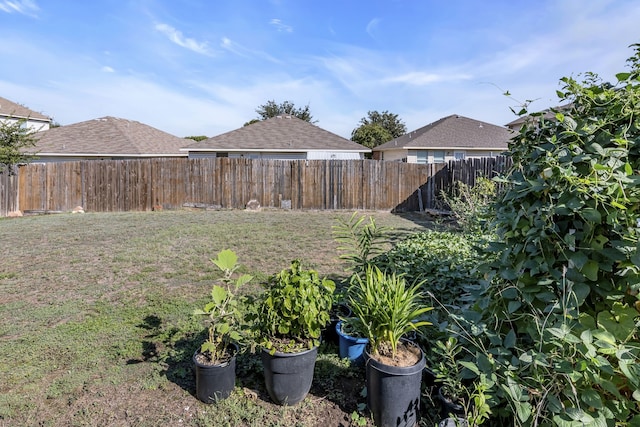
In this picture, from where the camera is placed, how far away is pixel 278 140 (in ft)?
52.2

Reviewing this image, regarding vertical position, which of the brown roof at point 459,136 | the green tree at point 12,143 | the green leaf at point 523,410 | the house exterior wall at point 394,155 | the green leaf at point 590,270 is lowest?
the green leaf at point 523,410

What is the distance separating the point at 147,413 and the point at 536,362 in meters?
2.09

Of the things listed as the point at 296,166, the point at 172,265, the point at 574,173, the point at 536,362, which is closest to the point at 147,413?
the point at 536,362

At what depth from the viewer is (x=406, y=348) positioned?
214 centimetres

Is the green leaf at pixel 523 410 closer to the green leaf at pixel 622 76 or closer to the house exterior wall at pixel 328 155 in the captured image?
the green leaf at pixel 622 76

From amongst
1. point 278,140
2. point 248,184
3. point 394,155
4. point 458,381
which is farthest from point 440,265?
point 394,155

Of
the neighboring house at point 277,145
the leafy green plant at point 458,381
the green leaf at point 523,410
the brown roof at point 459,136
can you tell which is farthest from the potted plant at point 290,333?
the brown roof at point 459,136

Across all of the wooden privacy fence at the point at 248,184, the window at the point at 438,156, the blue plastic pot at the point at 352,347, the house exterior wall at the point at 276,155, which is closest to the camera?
the blue plastic pot at the point at 352,347

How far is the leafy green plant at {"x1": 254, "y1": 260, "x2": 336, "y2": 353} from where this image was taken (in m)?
2.12

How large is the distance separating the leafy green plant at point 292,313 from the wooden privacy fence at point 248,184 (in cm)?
926

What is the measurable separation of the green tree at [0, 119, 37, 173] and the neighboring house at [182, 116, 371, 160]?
5530 mm

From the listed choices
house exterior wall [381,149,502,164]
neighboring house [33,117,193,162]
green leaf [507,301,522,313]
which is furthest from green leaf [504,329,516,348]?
house exterior wall [381,149,502,164]

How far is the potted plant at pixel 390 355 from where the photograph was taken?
1.86 m

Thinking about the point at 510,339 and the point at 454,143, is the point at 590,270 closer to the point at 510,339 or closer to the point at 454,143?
the point at 510,339
